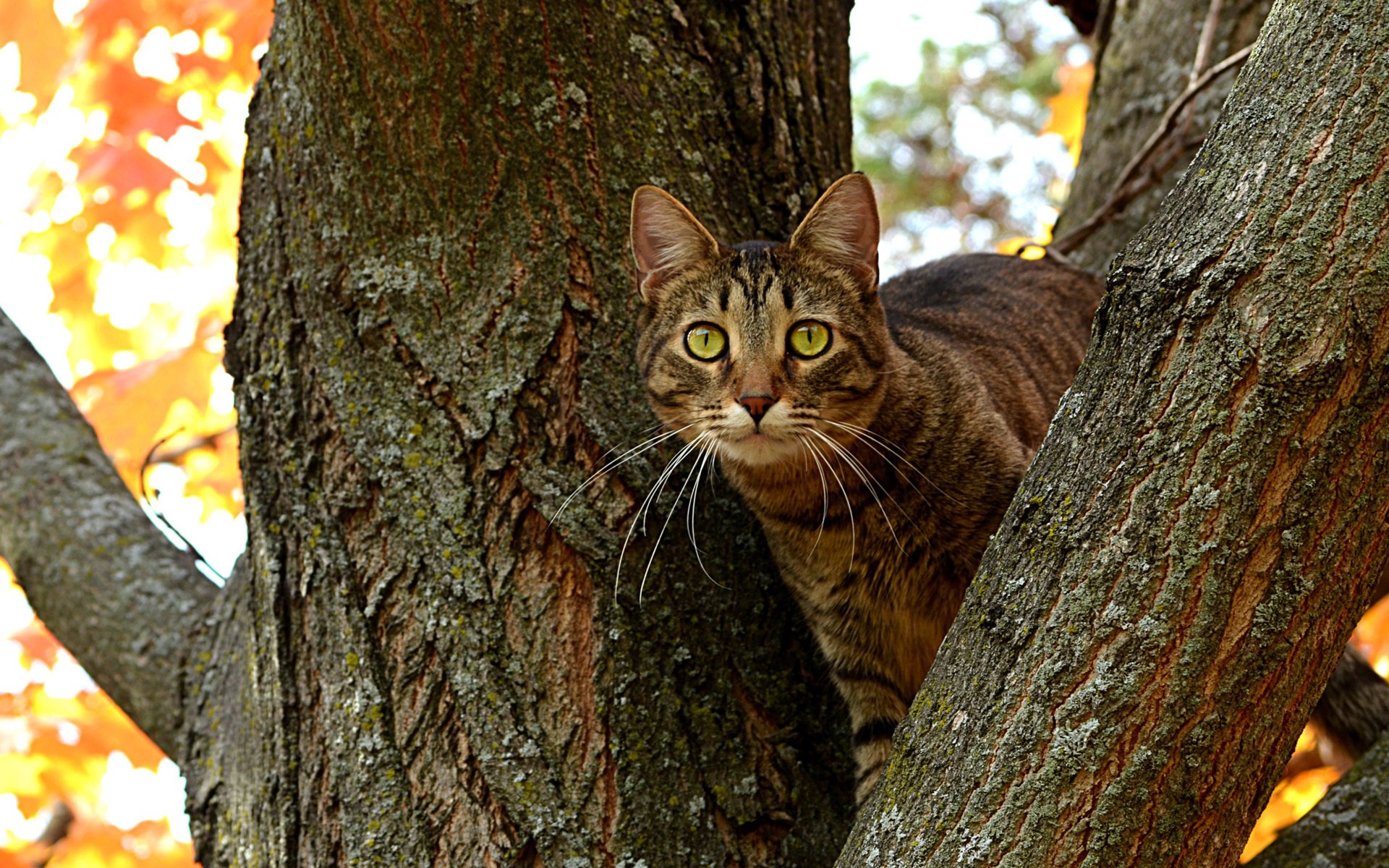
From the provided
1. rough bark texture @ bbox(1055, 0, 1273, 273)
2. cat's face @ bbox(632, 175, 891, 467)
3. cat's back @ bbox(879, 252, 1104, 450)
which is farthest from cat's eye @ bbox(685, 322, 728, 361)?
rough bark texture @ bbox(1055, 0, 1273, 273)

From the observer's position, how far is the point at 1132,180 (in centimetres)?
318

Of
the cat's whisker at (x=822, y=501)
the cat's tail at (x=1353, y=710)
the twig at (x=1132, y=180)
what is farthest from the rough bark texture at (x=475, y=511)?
the twig at (x=1132, y=180)

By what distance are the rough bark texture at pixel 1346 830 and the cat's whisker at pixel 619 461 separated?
1.23 metres

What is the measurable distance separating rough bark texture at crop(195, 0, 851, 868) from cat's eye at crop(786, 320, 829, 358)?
13.6 inches

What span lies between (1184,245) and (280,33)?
5.50 feet

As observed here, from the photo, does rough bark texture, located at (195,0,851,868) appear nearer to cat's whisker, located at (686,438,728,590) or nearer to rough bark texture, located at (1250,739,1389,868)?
cat's whisker, located at (686,438,728,590)

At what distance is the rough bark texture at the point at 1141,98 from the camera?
324cm

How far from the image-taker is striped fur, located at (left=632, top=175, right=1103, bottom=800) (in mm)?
2277

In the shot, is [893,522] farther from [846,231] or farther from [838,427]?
[846,231]

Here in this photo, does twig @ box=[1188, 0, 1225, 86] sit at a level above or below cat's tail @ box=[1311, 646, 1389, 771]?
above

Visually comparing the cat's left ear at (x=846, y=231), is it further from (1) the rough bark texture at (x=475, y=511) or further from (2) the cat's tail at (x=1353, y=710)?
(2) the cat's tail at (x=1353, y=710)

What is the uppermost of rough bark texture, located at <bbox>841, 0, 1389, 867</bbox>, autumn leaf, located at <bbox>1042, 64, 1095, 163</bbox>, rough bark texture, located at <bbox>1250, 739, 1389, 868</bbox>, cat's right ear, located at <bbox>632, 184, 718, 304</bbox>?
autumn leaf, located at <bbox>1042, 64, 1095, 163</bbox>

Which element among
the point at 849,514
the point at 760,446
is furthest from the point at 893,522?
the point at 760,446

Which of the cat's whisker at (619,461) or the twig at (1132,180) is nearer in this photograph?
the cat's whisker at (619,461)
